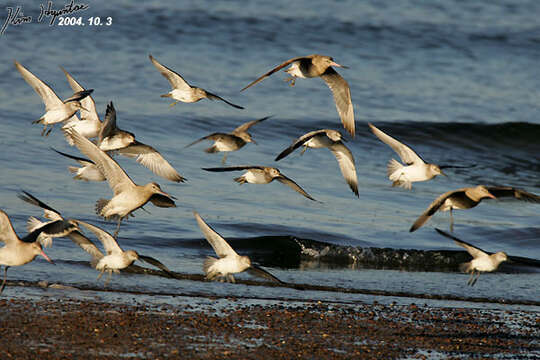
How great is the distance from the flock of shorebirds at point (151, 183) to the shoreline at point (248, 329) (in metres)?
0.41

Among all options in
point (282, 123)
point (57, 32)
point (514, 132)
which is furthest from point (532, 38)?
point (57, 32)

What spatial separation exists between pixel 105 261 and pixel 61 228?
24.0 inches

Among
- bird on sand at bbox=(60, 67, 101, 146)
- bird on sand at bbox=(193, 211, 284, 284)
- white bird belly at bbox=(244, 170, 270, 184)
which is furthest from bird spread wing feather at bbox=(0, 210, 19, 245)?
white bird belly at bbox=(244, 170, 270, 184)

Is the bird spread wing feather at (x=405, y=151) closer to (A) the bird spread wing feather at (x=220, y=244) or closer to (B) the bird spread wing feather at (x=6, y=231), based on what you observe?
(A) the bird spread wing feather at (x=220, y=244)

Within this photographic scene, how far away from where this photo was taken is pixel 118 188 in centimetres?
824

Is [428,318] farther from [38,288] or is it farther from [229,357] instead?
[38,288]

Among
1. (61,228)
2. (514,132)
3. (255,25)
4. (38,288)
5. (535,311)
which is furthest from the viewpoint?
(255,25)

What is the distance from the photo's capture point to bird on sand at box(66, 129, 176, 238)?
316 inches

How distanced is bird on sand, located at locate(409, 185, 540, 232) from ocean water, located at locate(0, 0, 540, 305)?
1895 mm

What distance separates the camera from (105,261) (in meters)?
7.82

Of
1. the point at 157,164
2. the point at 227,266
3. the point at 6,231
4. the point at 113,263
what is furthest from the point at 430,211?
the point at 157,164

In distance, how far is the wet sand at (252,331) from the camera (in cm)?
666

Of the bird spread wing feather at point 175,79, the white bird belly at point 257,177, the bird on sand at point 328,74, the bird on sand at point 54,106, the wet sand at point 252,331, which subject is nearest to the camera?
the wet sand at point 252,331

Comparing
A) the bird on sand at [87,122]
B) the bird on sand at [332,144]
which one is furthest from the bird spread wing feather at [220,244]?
the bird on sand at [87,122]
